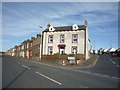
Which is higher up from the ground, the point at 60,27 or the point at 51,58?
the point at 60,27

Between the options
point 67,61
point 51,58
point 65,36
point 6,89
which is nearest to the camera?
point 6,89

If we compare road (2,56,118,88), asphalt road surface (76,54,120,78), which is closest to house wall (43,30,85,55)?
asphalt road surface (76,54,120,78)

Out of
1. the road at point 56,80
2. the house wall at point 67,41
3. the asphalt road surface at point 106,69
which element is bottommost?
the asphalt road surface at point 106,69

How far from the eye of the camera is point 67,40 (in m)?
31.8

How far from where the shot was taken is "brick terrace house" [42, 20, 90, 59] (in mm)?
30094

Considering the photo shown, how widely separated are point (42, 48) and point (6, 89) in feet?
90.2

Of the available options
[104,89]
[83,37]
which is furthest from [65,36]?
[104,89]

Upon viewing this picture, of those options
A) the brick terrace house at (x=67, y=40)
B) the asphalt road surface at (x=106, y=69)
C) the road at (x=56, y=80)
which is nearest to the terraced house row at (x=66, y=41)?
the brick terrace house at (x=67, y=40)

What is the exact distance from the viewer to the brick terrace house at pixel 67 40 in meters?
30.1

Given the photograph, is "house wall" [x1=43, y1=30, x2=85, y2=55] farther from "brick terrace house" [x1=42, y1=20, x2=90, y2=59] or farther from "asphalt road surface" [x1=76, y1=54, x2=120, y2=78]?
"asphalt road surface" [x1=76, y1=54, x2=120, y2=78]

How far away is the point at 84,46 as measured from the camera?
29.7 metres

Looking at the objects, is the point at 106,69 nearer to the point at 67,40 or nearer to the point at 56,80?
the point at 56,80

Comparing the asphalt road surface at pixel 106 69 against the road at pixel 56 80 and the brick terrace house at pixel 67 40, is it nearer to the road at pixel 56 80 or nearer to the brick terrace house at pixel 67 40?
the road at pixel 56 80

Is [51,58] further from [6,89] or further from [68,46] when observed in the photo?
[6,89]
